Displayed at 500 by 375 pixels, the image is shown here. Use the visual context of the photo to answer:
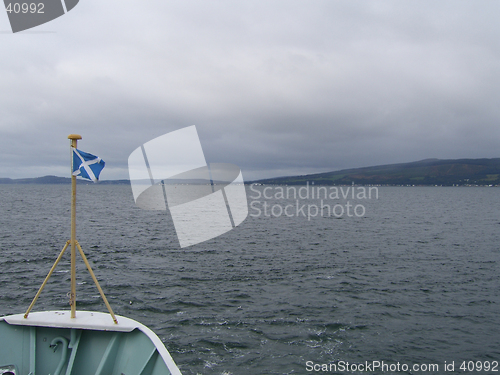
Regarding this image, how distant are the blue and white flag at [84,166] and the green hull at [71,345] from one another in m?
3.62

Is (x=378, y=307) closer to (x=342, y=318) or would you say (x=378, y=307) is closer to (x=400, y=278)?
(x=342, y=318)

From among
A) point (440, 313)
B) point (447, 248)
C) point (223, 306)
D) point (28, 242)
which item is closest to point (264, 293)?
point (223, 306)

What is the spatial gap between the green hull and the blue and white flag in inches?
142

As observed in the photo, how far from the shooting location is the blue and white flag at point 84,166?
26.2 ft

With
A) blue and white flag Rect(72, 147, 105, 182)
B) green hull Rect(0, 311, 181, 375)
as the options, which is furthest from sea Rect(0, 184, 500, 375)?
blue and white flag Rect(72, 147, 105, 182)

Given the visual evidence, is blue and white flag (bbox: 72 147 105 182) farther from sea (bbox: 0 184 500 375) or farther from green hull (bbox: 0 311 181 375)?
sea (bbox: 0 184 500 375)

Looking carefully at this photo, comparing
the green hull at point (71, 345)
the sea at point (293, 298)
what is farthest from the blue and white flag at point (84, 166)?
the sea at point (293, 298)

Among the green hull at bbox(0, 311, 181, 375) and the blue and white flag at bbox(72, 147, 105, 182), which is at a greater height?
the blue and white flag at bbox(72, 147, 105, 182)

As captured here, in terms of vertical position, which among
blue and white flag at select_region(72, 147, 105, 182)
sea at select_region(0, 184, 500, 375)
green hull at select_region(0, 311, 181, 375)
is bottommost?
sea at select_region(0, 184, 500, 375)

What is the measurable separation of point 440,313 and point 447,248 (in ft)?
61.4

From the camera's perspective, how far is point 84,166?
8031 mm

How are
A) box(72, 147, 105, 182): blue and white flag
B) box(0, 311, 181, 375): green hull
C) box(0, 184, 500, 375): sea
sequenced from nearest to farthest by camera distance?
box(72, 147, 105, 182): blue and white flag
box(0, 311, 181, 375): green hull
box(0, 184, 500, 375): sea

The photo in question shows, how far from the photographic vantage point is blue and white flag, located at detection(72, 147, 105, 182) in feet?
26.2

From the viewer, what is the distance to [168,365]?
711cm
